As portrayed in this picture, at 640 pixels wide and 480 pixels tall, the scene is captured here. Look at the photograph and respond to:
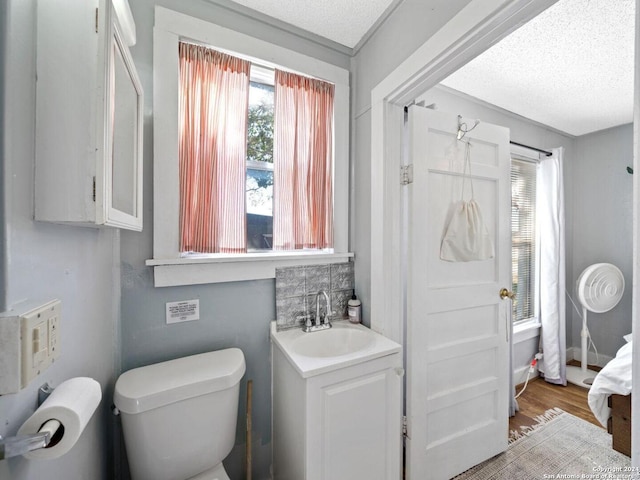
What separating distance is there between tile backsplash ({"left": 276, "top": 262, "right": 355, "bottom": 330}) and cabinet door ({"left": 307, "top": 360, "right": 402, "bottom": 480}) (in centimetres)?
48

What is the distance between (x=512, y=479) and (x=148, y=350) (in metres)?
2.08

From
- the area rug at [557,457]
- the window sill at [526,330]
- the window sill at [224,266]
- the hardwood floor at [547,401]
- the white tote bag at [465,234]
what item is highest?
the white tote bag at [465,234]

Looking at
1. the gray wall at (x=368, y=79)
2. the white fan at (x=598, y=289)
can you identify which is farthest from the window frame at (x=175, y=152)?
the white fan at (x=598, y=289)

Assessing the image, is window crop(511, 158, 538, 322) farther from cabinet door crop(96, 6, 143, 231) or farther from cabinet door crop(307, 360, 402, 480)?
cabinet door crop(96, 6, 143, 231)

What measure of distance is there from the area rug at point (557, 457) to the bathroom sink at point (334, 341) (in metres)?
1.00

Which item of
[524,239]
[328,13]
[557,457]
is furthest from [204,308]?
[524,239]

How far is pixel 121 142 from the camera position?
2.60ft

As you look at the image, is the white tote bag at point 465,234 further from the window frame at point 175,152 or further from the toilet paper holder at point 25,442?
the toilet paper holder at point 25,442

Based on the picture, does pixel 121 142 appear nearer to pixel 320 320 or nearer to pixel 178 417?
pixel 178 417

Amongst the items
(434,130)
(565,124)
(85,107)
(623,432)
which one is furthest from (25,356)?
(565,124)

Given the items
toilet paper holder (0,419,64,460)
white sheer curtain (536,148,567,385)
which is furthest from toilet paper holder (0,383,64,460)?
white sheer curtain (536,148,567,385)

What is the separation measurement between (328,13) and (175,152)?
1.07 meters

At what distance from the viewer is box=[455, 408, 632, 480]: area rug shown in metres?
1.49

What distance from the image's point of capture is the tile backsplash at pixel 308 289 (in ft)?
4.64
